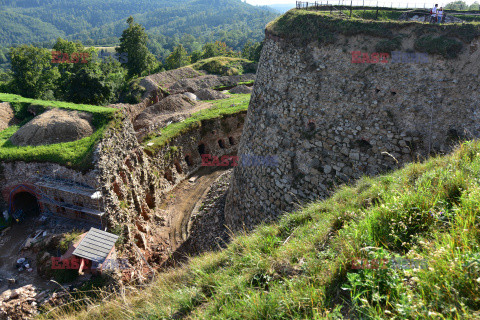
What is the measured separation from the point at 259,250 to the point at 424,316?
3.08 m

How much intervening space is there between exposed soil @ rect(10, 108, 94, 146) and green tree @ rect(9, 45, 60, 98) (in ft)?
55.2

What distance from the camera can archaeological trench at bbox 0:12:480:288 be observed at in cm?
907

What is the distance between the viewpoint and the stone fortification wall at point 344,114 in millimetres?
8969

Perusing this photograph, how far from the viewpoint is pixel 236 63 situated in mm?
51562

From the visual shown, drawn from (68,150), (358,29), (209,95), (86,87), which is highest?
(358,29)

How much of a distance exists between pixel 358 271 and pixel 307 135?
7877mm

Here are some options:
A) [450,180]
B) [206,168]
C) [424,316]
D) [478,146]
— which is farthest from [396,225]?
[206,168]

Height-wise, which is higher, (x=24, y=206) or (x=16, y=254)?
(x=24, y=206)

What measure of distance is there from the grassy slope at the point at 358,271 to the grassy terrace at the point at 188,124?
52.7 feet

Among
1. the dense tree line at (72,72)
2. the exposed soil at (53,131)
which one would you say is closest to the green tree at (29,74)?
the dense tree line at (72,72)

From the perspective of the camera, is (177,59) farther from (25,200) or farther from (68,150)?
(25,200)

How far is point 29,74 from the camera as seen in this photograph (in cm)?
2806

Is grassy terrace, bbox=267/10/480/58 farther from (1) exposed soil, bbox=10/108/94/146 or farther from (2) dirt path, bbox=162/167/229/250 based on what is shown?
(2) dirt path, bbox=162/167/229/250

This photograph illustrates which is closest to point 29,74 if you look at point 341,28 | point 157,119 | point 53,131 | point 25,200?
point 157,119
